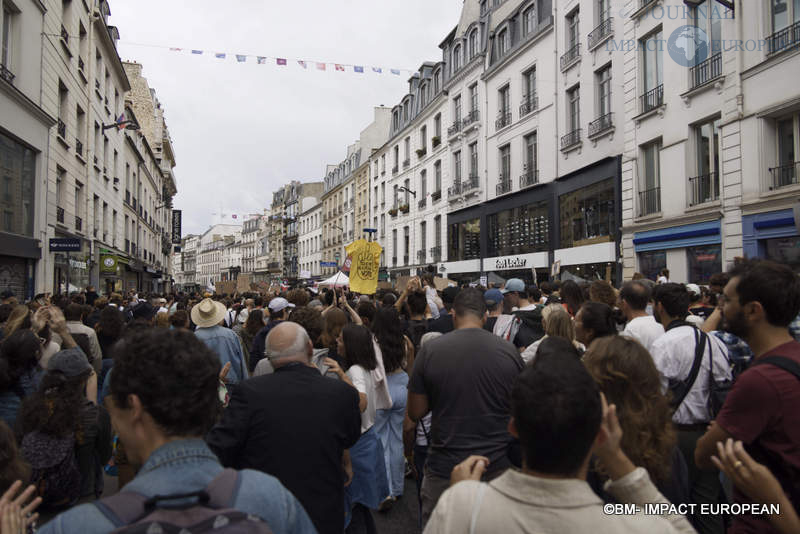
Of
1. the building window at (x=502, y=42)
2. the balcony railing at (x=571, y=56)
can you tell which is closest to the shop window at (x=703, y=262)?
the balcony railing at (x=571, y=56)

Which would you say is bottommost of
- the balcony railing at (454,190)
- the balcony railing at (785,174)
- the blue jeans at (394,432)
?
the blue jeans at (394,432)

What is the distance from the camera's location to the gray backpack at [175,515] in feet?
4.10

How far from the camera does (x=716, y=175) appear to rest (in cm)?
1330

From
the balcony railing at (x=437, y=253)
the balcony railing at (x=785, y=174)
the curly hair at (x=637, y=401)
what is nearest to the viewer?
the curly hair at (x=637, y=401)

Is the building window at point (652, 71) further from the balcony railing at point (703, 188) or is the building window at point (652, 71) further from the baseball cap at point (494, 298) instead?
the baseball cap at point (494, 298)

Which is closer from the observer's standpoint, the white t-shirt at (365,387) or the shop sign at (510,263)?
the white t-shirt at (365,387)

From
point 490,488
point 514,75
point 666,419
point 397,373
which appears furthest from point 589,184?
point 490,488

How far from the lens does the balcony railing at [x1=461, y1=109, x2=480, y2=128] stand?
89.9 feet

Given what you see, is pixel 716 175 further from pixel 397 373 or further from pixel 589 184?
pixel 397 373

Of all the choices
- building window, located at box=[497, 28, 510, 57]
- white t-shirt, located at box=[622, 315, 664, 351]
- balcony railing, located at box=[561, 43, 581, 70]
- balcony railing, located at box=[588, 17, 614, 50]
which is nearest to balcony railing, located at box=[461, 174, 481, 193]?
building window, located at box=[497, 28, 510, 57]

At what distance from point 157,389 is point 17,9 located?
1608cm

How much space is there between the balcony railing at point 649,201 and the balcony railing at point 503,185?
9364 mm

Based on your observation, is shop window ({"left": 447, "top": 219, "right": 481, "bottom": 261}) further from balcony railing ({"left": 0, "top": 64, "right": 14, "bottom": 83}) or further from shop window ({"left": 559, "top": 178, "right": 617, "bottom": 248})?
balcony railing ({"left": 0, "top": 64, "right": 14, "bottom": 83})

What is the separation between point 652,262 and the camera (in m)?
15.5
